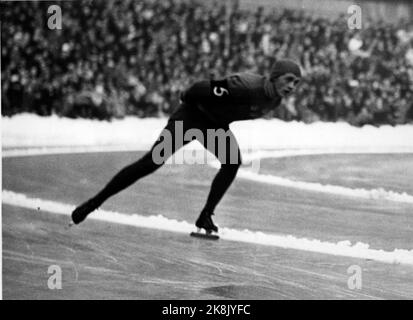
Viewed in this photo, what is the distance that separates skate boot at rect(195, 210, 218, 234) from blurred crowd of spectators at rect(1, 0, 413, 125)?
59cm

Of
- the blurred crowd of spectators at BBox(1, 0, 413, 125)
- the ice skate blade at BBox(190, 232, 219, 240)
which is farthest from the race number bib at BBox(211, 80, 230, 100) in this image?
the ice skate blade at BBox(190, 232, 219, 240)

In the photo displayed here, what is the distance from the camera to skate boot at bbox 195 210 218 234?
173 inches

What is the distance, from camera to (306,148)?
179 inches

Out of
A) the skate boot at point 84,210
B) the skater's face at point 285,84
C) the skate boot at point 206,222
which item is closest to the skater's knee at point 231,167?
the skate boot at point 206,222

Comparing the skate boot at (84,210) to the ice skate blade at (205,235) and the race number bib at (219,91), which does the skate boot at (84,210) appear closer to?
the ice skate blade at (205,235)

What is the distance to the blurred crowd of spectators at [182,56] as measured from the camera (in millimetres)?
4551

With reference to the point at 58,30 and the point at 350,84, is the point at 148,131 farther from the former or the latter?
the point at 350,84

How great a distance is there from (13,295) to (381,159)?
2006 millimetres

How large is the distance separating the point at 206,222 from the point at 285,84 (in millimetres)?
825

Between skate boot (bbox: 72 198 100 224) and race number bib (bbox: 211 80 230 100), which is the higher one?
race number bib (bbox: 211 80 230 100)

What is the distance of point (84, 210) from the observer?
4453mm

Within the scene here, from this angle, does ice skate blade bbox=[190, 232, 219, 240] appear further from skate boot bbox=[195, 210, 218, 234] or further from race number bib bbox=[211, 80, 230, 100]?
race number bib bbox=[211, 80, 230, 100]

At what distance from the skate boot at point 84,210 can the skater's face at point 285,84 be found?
Result: 1120 mm
